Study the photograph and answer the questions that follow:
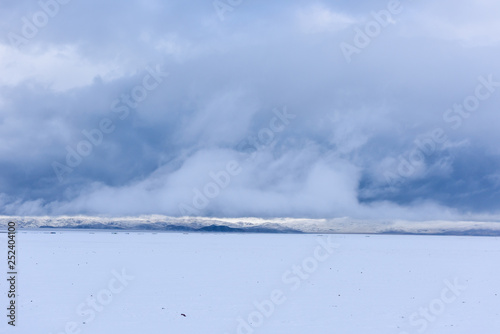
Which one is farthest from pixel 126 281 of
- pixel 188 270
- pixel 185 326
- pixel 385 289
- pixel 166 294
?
pixel 385 289

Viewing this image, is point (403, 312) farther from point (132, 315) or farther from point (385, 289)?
point (132, 315)

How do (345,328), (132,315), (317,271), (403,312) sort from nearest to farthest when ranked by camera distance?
(345,328) < (132,315) < (403,312) < (317,271)

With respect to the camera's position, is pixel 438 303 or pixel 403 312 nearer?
pixel 403 312

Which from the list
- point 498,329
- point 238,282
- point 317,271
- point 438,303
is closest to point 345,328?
point 498,329

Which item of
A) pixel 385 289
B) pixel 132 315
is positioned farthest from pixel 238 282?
pixel 132 315

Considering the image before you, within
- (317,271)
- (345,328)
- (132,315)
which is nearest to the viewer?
(345,328)

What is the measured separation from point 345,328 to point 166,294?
1118 cm

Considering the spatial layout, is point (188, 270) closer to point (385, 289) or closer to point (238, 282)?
point (238, 282)

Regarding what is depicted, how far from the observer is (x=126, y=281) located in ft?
104

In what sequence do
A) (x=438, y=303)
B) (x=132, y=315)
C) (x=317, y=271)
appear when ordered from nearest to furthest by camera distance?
1. (x=132, y=315)
2. (x=438, y=303)
3. (x=317, y=271)

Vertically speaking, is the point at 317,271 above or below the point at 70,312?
above

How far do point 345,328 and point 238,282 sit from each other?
13.5m

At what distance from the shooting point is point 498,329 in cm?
1959

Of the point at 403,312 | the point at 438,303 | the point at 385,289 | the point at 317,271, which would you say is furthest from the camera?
the point at 317,271
